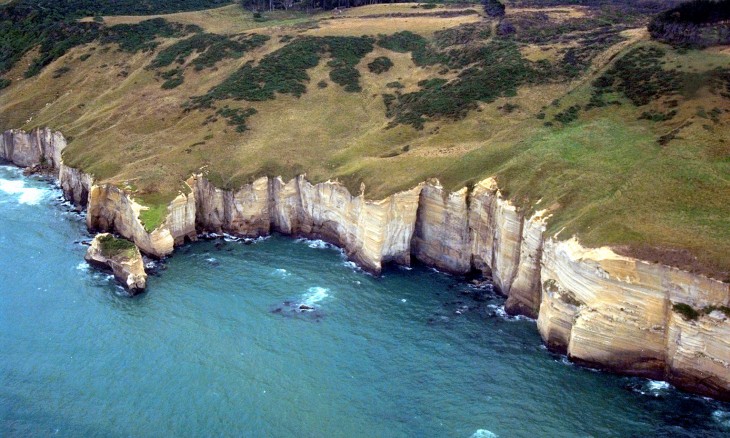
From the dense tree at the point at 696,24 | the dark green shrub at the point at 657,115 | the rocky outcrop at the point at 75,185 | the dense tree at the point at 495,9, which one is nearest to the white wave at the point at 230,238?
the rocky outcrop at the point at 75,185

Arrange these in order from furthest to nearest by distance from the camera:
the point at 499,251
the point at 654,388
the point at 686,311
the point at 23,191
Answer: the point at 23,191
the point at 499,251
the point at 654,388
the point at 686,311

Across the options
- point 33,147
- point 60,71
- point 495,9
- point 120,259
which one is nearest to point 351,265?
point 120,259

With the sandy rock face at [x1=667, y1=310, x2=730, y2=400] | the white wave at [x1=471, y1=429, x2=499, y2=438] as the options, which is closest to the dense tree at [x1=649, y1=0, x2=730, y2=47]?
the sandy rock face at [x1=667, y1=310, x2=730, y2=400]

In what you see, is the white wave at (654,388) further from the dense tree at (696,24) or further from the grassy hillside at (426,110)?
the dense tree at (696,24)

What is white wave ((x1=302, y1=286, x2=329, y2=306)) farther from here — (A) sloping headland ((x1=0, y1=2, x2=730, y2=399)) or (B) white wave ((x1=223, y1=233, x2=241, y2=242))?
(B) white wave ((x1=223, y1=233, x2=241, y2=242))

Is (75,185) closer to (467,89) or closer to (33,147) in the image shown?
(33,147)

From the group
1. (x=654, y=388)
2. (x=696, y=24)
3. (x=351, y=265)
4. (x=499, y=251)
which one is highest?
(x=696, y=24)
